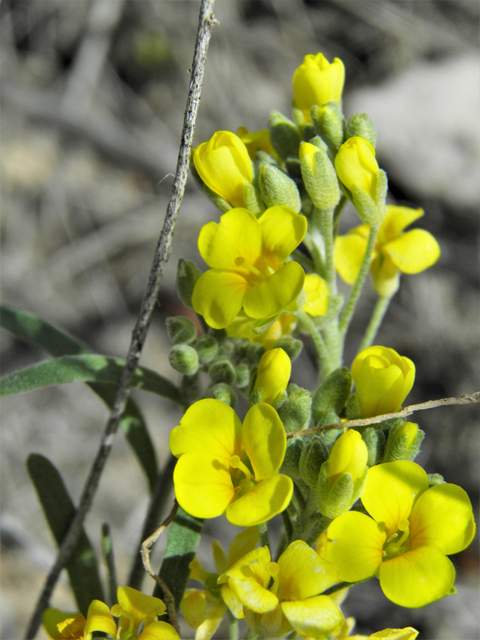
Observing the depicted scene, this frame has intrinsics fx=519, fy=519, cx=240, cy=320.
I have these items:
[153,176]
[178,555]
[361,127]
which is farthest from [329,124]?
[153,176]

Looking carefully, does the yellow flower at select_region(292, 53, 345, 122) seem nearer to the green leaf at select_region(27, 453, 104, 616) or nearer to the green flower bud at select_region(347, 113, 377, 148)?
the green flower bud at select_region(347, 113, 377, 148)

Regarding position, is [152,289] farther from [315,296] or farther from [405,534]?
[405,534]

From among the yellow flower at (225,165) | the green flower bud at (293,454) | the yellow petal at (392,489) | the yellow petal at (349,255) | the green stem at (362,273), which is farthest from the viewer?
the yellow petal at (349,255)

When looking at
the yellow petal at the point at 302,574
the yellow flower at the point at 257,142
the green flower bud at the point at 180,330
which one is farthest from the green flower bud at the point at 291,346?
the yellow flower at the point at 257,142

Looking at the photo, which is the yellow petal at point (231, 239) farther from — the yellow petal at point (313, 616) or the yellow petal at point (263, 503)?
the yellow petal at point (313, 616)

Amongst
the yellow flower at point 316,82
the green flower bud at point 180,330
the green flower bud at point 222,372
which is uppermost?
the yellow flower at point 316,82

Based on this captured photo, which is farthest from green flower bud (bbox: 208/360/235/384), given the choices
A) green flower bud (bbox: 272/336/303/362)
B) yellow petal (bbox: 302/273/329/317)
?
yellow petal (bbox: 302/273/329/317)
